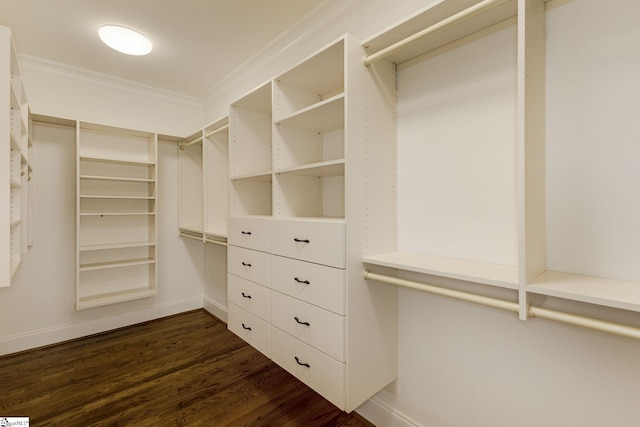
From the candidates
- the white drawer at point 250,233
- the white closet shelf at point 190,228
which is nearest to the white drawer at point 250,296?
the white drawer at point 250,233

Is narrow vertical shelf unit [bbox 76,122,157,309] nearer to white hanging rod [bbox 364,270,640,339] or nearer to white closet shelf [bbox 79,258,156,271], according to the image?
white closet shelf [bbox 79,258,156,271]

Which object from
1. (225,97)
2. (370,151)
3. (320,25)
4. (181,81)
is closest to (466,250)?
(370,151)

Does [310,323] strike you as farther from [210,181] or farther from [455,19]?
[210,181]

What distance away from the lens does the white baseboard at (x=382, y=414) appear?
164 centimetres

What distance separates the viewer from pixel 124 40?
2.28 m

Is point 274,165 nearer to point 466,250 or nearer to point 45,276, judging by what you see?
point 466,250

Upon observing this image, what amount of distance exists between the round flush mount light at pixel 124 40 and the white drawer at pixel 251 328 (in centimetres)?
218

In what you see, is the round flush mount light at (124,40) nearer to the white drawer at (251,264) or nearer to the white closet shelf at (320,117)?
the white closet shelf at (320,117)

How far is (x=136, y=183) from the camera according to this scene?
3270mm

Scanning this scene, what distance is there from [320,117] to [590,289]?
A: 4.70 ft

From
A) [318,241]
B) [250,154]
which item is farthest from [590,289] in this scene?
[250,154]

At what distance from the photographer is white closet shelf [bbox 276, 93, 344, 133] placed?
1529 millimetres

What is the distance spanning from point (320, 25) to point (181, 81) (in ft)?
6.10

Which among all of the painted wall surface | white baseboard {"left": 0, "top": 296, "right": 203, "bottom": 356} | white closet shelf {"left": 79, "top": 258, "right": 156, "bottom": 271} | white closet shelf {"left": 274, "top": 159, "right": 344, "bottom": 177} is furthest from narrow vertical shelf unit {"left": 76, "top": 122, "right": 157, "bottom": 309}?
white closet shelf {"left": 274, "top": 159, "right": 344, "bottom": 177}
